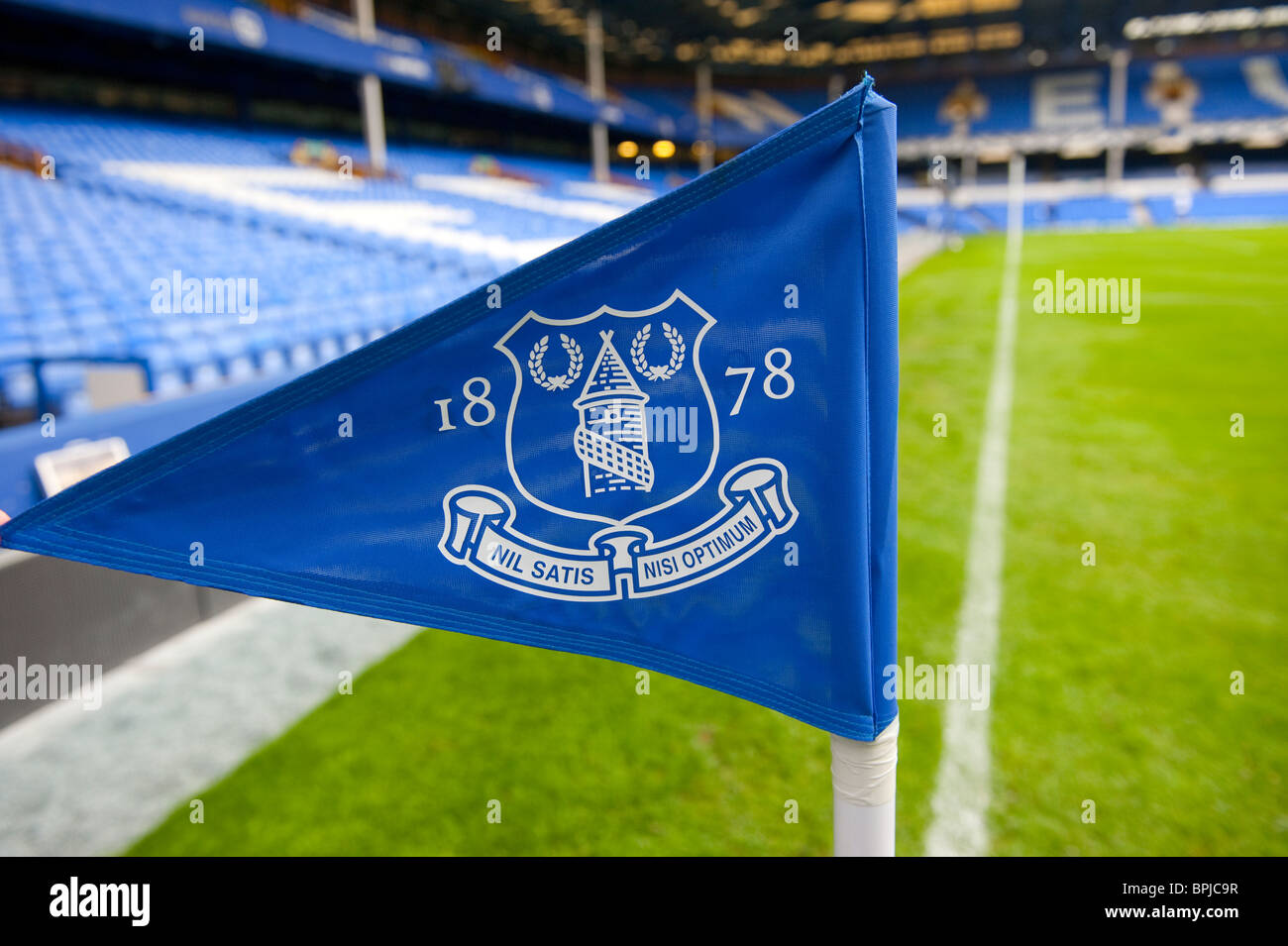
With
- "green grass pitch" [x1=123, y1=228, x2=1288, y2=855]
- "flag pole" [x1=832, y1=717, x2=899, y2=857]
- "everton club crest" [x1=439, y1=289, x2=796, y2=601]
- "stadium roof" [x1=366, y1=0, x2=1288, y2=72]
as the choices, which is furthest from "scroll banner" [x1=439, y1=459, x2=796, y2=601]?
"stadium roof" [x1=366, y1=0, x2=1288, y2=72]

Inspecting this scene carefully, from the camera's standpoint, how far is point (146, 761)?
2.98 meters

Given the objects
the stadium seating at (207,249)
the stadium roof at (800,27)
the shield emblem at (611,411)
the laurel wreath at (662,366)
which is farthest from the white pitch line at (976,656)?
the stadium roof at (800,27)

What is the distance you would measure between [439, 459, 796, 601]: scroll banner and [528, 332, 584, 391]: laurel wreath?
19cm

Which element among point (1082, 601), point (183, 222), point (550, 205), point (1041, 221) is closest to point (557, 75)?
point (550, 205)

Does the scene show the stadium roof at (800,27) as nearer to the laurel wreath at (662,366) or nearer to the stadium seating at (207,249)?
the stadium seating at (207,249)

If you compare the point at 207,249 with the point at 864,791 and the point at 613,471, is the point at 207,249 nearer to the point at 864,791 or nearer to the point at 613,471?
the point at 613,471

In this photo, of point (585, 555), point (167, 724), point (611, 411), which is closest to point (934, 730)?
point (585, 555)

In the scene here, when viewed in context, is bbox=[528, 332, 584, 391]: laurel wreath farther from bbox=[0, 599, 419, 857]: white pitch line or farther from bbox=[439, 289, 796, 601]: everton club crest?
bbox=[0, 599, 419, 857]: white pitch line

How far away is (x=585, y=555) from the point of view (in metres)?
1.33

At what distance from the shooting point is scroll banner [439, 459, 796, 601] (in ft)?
4.27

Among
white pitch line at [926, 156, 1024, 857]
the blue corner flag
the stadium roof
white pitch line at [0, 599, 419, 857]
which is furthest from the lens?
the stadium roof

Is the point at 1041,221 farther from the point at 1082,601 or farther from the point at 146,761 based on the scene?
the point at 146,761

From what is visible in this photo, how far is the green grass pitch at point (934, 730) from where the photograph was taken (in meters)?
2.52

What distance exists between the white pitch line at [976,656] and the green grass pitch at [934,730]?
0.05 m
